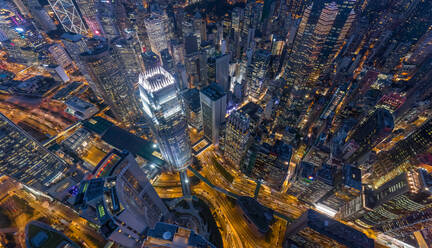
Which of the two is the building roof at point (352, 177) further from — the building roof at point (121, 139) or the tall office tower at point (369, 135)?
the building roof at point (121, 139)

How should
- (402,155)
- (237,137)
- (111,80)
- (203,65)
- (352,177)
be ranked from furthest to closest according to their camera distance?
(203,65) < (111,80) < (237,137) < (402,155) < (352,177)

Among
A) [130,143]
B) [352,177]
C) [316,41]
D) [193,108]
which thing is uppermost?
[316,41]

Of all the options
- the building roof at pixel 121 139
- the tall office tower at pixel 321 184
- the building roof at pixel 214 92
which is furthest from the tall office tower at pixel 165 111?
the tall office tower at pixel 321 184

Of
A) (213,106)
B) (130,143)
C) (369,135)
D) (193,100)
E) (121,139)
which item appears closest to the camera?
(369,135)

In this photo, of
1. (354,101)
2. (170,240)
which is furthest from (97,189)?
(354,101)

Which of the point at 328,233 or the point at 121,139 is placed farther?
the point at 121,139

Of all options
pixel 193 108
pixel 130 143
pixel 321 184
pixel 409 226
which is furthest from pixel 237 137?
pixel 409 226

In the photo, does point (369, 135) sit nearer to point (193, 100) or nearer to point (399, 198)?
point (399, 198)

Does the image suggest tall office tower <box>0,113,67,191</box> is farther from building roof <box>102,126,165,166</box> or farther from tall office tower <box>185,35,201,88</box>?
tall office tower <box>185,35,201,88</box>
